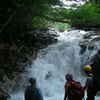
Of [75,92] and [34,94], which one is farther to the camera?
[34,94]

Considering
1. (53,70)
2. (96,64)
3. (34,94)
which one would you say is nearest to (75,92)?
(34,94)

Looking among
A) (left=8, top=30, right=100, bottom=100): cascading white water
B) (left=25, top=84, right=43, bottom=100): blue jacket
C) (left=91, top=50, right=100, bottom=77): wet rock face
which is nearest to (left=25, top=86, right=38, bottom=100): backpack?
(left=25, top=84, right=43, bottom=100): blue jacket

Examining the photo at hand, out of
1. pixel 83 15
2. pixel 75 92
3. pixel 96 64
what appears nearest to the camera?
pixel 75 92

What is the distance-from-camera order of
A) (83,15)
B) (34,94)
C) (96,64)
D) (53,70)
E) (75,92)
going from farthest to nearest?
(53,70), (96,64), (83,15), (34,94), (75,92)

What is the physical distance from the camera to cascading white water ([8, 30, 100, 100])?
1177 cm

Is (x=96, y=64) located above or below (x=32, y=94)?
above

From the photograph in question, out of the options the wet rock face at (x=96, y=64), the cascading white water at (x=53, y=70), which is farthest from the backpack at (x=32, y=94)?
the wet rock face at (x=96, y=64)

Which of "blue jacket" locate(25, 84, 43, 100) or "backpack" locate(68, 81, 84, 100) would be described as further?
"blue jacket" locate(25, 84, 43, 100)

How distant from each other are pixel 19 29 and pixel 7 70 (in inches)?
239

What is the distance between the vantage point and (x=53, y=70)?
14148 mm

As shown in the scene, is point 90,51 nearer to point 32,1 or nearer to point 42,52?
point 42,52

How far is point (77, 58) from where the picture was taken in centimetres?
1493

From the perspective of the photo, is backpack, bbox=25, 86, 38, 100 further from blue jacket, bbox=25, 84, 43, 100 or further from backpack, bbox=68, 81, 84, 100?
backpack, bbox=68, 81, 84, 100

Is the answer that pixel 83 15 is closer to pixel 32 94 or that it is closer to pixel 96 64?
pixel 96 64
